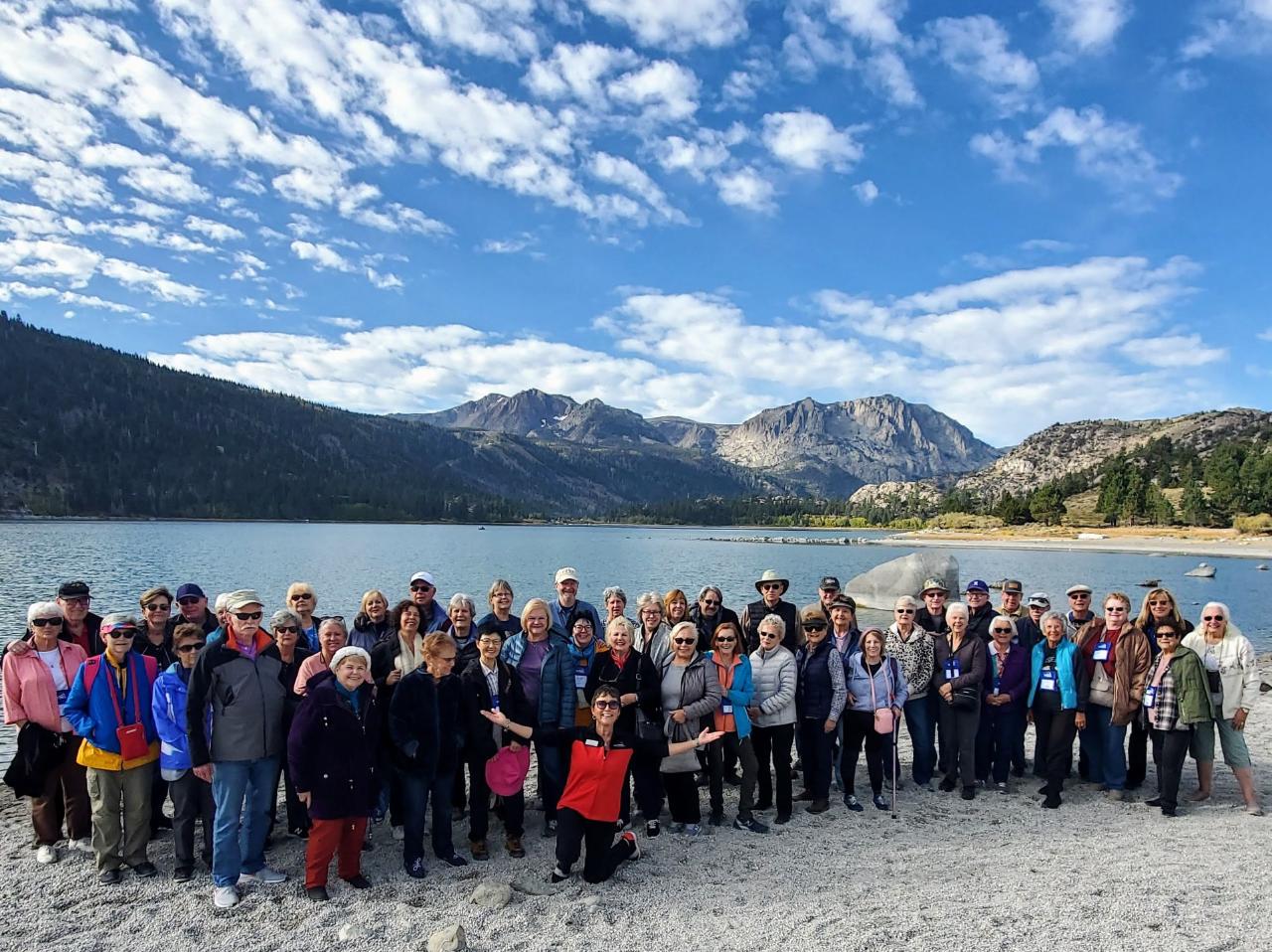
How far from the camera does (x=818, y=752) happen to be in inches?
307

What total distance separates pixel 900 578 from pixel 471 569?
3273 centimetres

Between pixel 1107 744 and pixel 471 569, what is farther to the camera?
pixel 471 569

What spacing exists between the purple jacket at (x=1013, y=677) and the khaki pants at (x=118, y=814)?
8.47 m

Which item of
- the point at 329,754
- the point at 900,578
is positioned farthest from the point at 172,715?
the point at 900,578

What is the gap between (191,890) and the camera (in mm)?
5727

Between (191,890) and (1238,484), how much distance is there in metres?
118

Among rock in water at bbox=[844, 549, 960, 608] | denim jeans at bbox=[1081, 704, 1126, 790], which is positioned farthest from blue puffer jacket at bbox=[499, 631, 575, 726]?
rock in water at bbox=[844, 549, 960, 608]

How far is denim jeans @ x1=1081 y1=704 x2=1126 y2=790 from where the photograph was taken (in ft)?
26.7

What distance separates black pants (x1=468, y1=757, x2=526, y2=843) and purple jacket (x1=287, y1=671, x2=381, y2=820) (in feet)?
3.47

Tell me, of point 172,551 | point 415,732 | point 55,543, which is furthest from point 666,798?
point 55,543

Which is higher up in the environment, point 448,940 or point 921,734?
point 921,734

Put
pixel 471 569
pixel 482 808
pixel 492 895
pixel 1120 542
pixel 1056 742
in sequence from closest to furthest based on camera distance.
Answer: pixel 492 895 < pixel 482 808 < pixel 1056 742 < pixel 471 569 < pixel 1120 542

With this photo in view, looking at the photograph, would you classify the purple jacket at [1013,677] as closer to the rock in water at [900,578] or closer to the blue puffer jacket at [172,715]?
the blue puffer jacket at [172,715]

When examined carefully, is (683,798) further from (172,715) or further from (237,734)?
(172,715)
